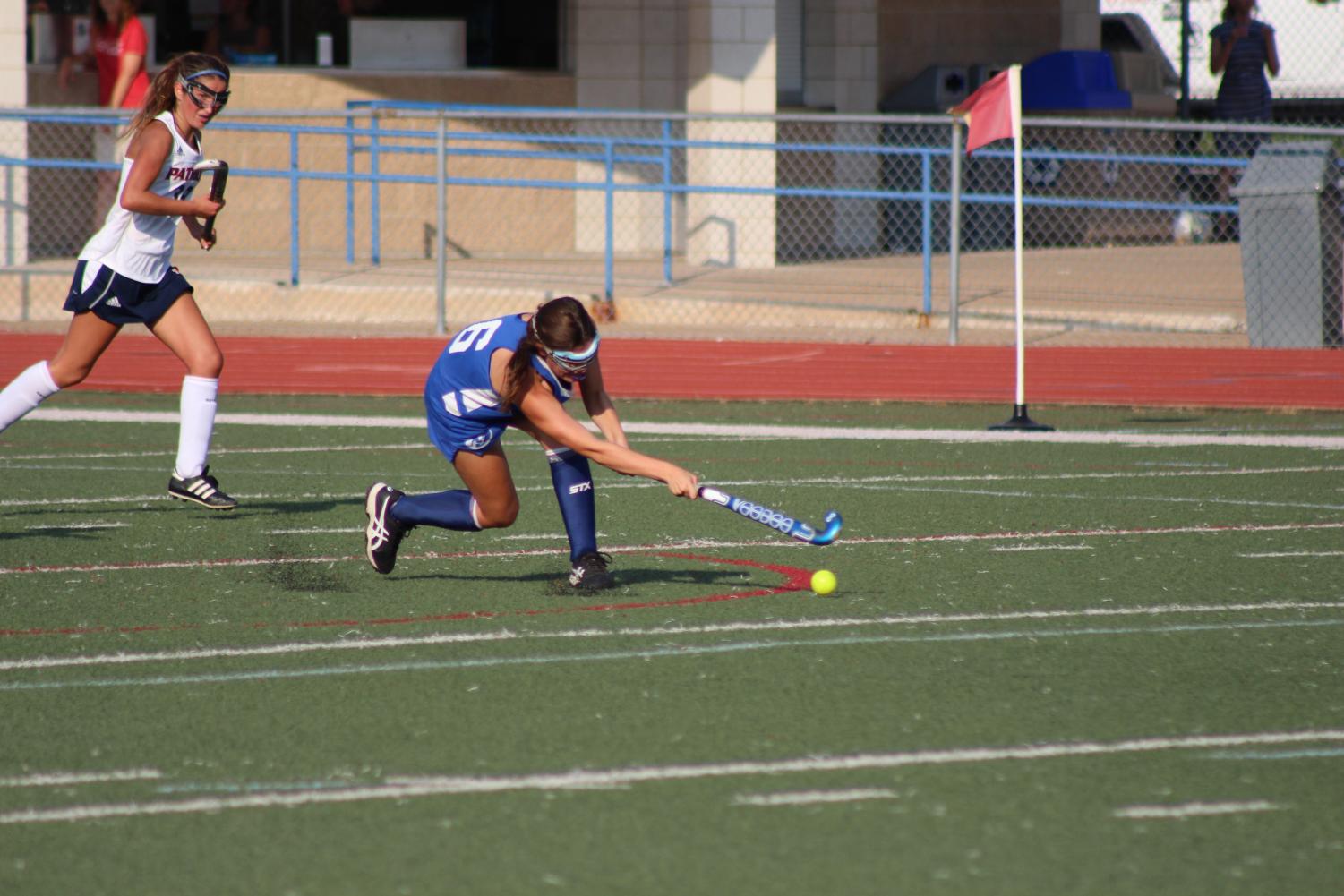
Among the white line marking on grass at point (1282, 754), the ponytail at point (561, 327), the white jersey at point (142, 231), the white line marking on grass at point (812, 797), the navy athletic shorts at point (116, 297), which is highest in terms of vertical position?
the white jersey at point (142, 231)

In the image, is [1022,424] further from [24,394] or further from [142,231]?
[24,394]

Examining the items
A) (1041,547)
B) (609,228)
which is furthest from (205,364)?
(609,228)

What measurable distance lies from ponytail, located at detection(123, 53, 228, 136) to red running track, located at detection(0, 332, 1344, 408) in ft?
18.1

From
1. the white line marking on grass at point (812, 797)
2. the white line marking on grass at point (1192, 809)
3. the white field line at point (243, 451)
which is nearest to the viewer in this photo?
the white line marking on grass at point (1192, 809)

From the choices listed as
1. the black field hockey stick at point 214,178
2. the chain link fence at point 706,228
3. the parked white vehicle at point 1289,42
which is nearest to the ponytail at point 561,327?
the black field hockey stick at point 214,178

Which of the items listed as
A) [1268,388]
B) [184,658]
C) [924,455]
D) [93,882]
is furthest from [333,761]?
[1268,388]

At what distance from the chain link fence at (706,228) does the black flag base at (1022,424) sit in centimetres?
335

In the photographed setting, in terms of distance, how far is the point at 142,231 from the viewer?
8.76 meters

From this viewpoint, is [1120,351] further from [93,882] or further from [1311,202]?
[93,882]

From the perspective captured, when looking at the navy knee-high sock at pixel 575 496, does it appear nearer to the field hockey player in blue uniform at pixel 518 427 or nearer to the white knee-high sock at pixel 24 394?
the field hockey player in blue uniform at pixel 518 427

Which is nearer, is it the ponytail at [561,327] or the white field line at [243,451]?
the ponytail at [561,327]

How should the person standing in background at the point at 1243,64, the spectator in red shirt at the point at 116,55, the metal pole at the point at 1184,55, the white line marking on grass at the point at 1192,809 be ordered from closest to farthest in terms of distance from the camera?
the white line marking on grass at the point at 1192,809
the spectator in red shirt at the point at 116,55
the person standing in background at the point at 1243,64
the metal pole at the point at 1184,55

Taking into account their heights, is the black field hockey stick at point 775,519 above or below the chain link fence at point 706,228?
below

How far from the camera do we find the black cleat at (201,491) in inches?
348
